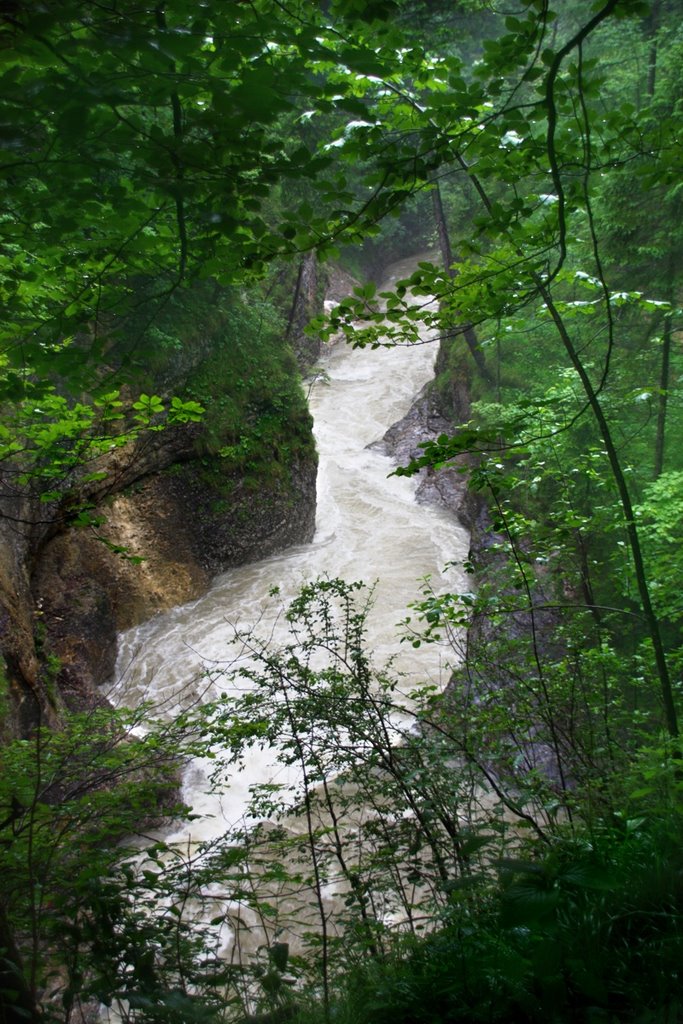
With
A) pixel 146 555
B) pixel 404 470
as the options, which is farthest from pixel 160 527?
pixel 404 470

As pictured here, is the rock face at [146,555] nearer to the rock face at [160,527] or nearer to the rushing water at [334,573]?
the rock face at [160,527]

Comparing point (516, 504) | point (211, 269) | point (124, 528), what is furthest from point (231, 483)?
point (211, 269)

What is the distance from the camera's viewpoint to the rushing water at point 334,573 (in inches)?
345

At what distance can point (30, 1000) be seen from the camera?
80.4 inches

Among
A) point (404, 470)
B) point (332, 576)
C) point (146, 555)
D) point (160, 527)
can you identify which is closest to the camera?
point (404, 470)

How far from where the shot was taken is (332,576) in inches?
476

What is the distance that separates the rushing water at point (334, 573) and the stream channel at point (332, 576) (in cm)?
2

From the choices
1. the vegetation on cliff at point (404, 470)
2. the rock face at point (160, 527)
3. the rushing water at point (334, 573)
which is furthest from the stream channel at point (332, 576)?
the vegetation on cliff at point (404, 470)

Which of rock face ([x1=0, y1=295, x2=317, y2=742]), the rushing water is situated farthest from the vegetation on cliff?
rock face ([x1=0, y1=295, x2=317, y2=742])

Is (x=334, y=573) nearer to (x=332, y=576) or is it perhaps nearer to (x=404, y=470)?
(x=332, y=576)

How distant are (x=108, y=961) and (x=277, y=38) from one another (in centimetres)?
293

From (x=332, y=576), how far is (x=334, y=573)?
0.10 m

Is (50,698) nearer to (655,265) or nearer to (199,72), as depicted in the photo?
(199,72)

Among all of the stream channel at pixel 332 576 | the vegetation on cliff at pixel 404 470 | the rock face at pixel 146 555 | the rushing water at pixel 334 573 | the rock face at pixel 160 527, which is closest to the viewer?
the vegetation on cliff at pixel 404 470
